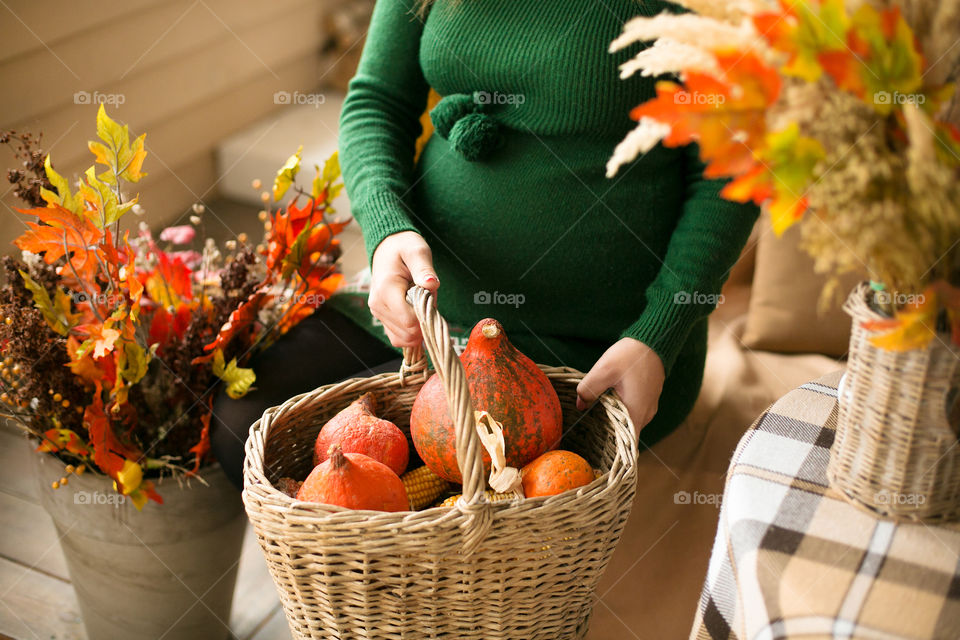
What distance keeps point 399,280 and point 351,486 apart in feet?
0.93

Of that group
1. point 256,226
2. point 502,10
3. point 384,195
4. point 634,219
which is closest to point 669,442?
point 634,219

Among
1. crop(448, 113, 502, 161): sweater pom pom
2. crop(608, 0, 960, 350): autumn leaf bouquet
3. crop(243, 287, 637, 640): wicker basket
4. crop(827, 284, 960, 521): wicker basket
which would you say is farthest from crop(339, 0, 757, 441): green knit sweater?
crop(608, 0, 960, 350): autumn leaf bouquet

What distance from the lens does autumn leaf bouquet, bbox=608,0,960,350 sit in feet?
1.52

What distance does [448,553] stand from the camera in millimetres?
715

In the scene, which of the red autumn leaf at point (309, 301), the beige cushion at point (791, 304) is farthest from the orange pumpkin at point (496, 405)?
the beige cushion at point (791, 304)

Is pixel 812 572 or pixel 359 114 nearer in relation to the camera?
pixel 812 572

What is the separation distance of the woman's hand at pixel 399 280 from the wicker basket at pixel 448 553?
0.09m

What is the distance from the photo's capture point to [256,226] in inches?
93.2

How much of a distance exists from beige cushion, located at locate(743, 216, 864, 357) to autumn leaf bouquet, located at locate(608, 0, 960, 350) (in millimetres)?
816

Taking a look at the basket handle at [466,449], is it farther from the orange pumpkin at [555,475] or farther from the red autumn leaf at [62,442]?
the red autumn leaf at [62,442]

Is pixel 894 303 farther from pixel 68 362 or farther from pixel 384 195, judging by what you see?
pixel 68 362

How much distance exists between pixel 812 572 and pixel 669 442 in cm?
61

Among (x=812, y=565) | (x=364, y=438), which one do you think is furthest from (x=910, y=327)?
(x=364, y=438)

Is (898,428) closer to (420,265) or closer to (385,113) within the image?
(420,265)
